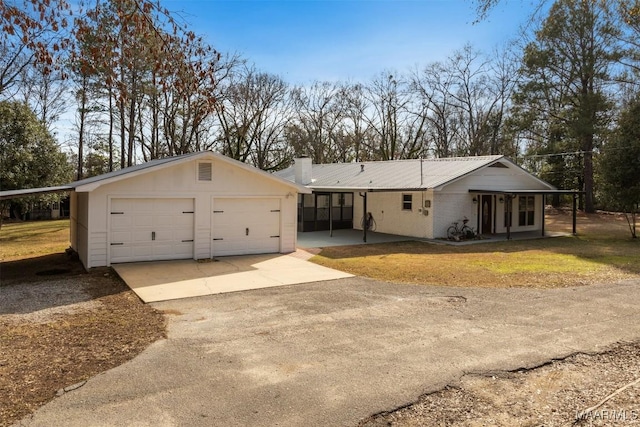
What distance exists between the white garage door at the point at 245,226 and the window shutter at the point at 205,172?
0.70 meters

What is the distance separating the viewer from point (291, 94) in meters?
37.5

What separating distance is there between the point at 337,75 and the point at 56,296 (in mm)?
34956

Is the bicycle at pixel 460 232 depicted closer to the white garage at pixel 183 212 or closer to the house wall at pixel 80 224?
the white garage at pixel 183 212

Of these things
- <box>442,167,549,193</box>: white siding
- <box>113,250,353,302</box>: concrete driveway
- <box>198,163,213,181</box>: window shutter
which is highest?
<box>442,167,549,193</box>: white siding

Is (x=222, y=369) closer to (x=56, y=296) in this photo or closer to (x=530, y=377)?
(x=530, y=377)

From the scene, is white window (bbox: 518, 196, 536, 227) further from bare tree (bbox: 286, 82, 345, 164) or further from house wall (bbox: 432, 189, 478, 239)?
bare tree (bbox: 286, 82, 345, 164)

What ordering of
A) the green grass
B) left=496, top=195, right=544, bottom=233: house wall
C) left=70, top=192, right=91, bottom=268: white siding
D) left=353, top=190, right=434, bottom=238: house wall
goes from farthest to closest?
left=496, top=195, right=544, bottom=233: house wall
left=353, top=190, right=434, bottom=238: house wall
the green grass
left=70, top=192, right=91, bottom=268: white siding

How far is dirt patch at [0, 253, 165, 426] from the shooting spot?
441cm

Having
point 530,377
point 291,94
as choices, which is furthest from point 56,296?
point 291,94

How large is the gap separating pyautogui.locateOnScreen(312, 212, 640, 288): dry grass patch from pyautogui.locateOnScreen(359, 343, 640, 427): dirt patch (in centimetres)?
473

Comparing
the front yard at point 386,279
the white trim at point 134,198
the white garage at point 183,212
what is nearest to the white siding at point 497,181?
the front yard at point 386,279

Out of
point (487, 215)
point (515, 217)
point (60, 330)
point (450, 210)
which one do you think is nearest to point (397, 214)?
point (450, 210)

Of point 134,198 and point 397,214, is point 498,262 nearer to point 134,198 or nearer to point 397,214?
point 397,214

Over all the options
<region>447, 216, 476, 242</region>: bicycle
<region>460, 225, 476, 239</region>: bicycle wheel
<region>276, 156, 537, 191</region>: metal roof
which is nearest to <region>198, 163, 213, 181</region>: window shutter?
<region>276, 156, 537, 191</region>: metal roof
